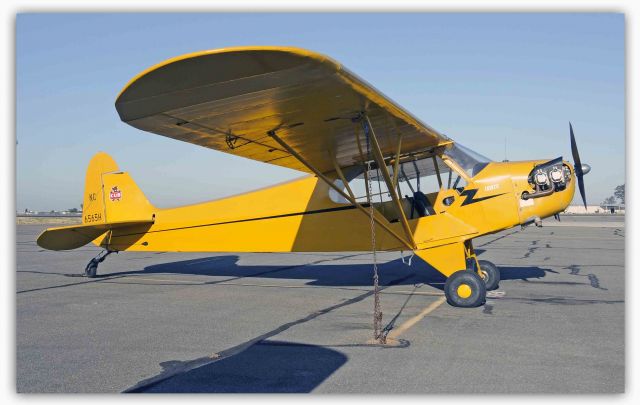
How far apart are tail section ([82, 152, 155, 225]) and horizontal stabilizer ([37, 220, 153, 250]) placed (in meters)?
0.27

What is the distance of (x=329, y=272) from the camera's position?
13133mm

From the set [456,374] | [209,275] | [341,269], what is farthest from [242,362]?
[341,269]

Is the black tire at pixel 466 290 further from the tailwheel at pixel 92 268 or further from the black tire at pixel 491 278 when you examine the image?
the tailwheel at pixel 92 268

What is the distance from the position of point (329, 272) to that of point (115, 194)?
18.1 feet

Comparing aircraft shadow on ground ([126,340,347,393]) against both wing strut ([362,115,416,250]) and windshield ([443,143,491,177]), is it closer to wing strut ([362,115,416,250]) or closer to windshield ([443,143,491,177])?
wing strut ([362,115,416,250])

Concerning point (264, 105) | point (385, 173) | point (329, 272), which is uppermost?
point (264, 105)

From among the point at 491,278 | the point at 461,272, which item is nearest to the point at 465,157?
the point at 461,272

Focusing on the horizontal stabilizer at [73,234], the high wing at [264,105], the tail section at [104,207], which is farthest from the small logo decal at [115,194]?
the high wing at [264,105]

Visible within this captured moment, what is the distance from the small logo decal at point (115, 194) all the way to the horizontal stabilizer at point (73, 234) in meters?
0.75

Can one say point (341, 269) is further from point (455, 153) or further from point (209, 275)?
point (455, 153)

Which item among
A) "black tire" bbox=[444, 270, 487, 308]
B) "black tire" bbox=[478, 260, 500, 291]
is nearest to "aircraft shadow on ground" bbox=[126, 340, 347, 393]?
"black tire" bbox=[444, 270, 487, 308]

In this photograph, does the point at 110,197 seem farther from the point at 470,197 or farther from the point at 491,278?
the point at 491,278

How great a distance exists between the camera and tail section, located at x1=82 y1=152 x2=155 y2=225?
1196 centimetres

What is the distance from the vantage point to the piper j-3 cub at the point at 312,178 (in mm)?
5203
